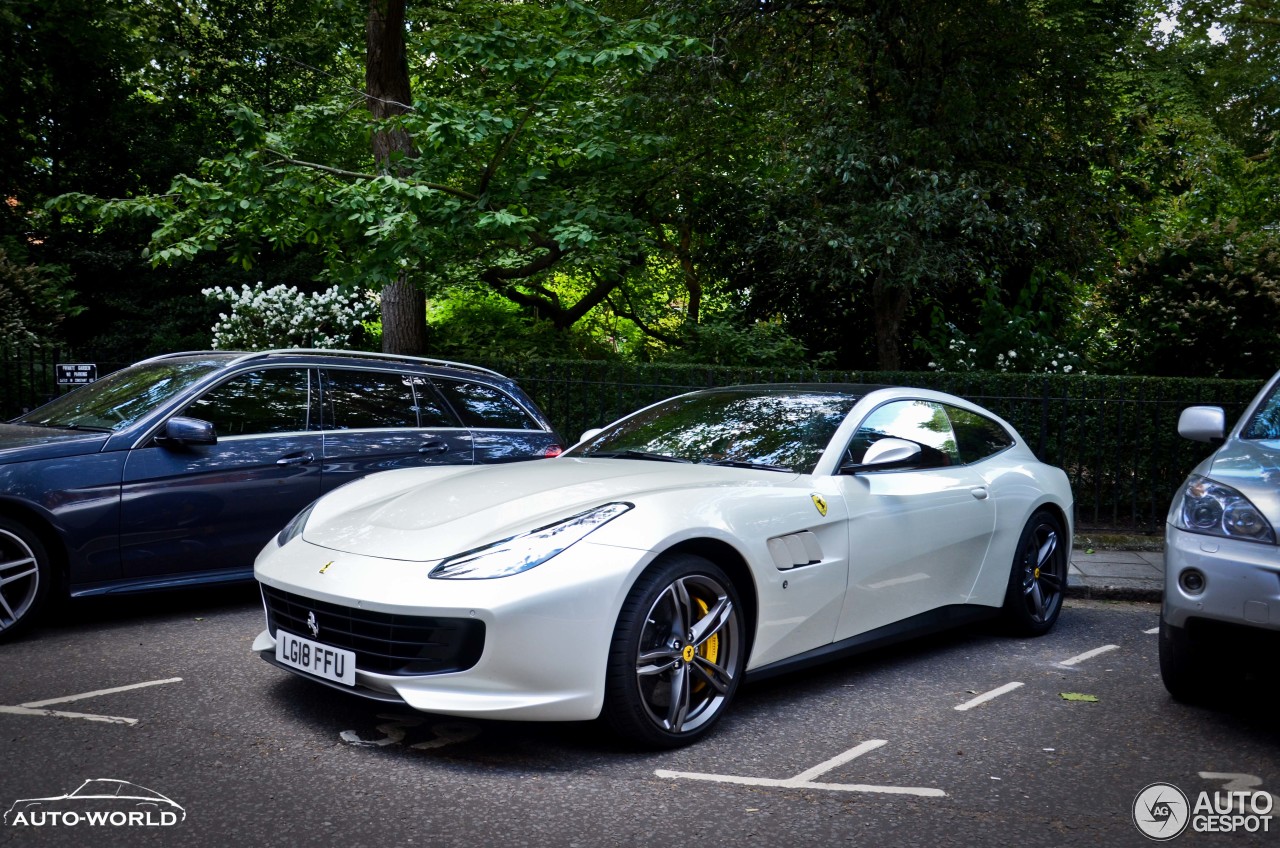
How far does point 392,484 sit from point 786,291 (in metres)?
13.8

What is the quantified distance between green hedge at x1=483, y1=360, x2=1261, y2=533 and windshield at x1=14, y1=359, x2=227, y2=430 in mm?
4564

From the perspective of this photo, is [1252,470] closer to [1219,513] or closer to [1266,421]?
[1219,513]

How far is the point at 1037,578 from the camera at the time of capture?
6.09 meters

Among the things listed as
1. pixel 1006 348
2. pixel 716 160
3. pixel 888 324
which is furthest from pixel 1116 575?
pixel 716 160

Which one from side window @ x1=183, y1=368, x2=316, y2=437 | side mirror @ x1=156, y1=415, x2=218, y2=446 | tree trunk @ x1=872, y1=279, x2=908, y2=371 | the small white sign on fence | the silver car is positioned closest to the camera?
the silver car

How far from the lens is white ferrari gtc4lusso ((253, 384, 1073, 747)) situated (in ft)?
11.9

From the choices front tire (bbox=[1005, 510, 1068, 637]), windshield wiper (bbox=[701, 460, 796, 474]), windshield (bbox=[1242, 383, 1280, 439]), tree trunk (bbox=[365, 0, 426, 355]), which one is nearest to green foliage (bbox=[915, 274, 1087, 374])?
front tire (bbox=[1005, 510, 1068, 637])

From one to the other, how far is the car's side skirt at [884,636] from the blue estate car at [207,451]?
3.04m

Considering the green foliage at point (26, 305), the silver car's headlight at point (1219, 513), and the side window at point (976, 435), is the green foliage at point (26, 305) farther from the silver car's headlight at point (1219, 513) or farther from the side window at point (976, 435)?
the silver car's headlight at point (1219, 513)

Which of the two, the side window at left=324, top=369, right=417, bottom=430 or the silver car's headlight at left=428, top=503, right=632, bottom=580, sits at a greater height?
the side window at left=324, top=369, right=417, bottom=430

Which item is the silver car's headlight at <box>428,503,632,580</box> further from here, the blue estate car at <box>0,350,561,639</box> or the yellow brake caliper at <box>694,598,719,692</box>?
the blue estate car at <box>0,350,561,639</box>

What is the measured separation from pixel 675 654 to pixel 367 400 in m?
3.59

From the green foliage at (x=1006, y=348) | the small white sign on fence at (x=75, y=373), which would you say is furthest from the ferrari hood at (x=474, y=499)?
the green foliage at (x=1006, y=348)

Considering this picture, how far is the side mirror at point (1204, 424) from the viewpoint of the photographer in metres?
5.14
